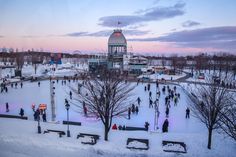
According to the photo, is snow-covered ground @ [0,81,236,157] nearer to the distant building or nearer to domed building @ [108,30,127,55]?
the distant building

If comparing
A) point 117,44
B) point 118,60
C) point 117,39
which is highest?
point 117,39

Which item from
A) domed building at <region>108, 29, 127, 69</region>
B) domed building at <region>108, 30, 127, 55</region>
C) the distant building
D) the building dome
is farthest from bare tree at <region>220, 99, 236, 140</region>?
the building dome

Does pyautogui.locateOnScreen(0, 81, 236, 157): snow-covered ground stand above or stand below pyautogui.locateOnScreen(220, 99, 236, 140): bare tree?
below

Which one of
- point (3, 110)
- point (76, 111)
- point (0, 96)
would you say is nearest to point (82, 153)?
point (76, 111)

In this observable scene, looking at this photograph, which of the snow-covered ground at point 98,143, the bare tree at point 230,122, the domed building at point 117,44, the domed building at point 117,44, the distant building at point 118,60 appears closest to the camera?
Result: the bare tree at point 230,122

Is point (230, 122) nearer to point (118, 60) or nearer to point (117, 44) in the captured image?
point (118, 60)

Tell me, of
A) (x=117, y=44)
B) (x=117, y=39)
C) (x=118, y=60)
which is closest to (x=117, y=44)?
(x=117, y=44)

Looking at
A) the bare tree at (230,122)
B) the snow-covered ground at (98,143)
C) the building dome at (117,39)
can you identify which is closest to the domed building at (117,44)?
the building dome at (117,39)

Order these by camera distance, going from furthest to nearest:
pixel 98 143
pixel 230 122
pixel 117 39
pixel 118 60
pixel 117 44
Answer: pixel 117 39 → pixel 117 44 → pixel 118 60 → pixel 98 143 → pixel 230 122

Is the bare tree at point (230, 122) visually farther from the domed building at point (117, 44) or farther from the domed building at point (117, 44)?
the domed building at point (117, 44)

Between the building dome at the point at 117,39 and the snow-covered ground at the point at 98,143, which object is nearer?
the snow-covered ground at the point at 98,143

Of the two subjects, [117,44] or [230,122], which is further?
[117,44]

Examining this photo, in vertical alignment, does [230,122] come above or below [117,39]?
below

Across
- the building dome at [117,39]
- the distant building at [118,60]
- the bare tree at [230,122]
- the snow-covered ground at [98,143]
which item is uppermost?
the building dome at [117,39]
